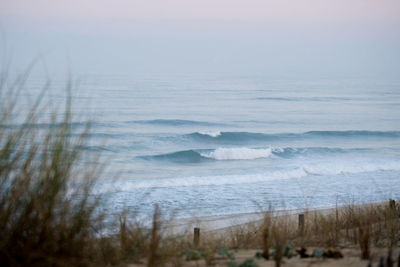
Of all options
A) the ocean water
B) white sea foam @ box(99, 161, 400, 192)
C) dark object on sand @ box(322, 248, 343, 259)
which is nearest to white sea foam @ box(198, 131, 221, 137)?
the ocean water

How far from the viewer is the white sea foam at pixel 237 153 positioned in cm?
2688

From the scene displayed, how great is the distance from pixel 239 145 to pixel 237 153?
12.7ft

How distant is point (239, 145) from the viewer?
31188mm

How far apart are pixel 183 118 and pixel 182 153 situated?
39.6ft

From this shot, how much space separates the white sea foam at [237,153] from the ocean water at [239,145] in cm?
5

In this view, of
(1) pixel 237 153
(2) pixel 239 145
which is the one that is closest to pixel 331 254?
(1) pixel 237 153

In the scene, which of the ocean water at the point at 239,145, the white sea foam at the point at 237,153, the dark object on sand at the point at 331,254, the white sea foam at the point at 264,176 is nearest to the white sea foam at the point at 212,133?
the ocean water at the point at 239,145

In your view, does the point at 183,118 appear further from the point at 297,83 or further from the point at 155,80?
the point at 297,83

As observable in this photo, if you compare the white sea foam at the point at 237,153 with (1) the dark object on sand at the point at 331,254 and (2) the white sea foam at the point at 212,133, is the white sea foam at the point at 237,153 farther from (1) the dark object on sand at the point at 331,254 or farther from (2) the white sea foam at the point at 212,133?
(1) the dark object on sand at the point at 331,254

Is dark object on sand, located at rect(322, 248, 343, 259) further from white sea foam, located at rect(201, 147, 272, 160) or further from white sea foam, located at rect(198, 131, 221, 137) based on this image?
white sea foam, located at rect(198, 131, 221, 137)

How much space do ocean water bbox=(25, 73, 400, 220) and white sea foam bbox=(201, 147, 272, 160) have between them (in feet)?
0.18

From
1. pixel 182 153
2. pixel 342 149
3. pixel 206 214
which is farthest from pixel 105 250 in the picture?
pixel 342 149

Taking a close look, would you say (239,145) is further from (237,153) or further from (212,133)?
(237,153)

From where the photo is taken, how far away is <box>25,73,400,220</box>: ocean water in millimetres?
16422
